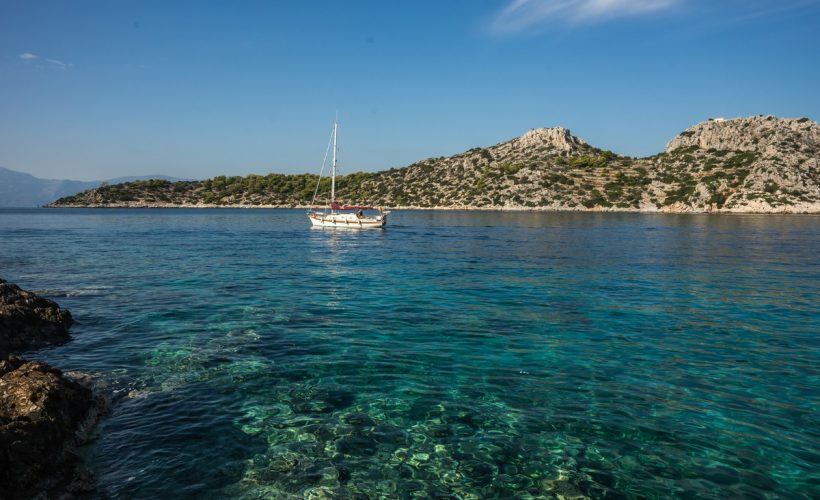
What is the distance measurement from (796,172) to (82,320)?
571 ft

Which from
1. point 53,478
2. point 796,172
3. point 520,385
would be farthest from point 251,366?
point 796,172

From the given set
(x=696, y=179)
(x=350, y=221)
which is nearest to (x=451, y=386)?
(x=350, y=221)

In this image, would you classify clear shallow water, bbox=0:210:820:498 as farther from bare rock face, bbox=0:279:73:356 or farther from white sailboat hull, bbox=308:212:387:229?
white sailboat hull, bbox=308:212:387:229

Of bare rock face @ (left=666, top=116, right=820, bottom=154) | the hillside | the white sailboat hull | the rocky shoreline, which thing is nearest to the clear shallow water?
the rocky shoreline

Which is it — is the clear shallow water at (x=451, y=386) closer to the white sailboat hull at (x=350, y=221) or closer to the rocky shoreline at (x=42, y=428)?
the rocky shoreline at (x=42, y=428)

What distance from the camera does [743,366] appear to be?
12898 millimetres

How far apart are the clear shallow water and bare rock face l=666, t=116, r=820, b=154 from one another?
17211cm

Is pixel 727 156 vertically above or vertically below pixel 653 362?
above

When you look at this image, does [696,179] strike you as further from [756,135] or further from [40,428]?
[40,428]

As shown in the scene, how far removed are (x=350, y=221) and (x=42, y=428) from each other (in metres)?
70.8

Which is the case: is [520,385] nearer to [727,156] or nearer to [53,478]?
[53,478]

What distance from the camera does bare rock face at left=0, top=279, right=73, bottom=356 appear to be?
47.1 feet

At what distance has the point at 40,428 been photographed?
7703 mm

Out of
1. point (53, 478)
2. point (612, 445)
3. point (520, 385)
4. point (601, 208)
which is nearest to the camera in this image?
point (53, 478)
